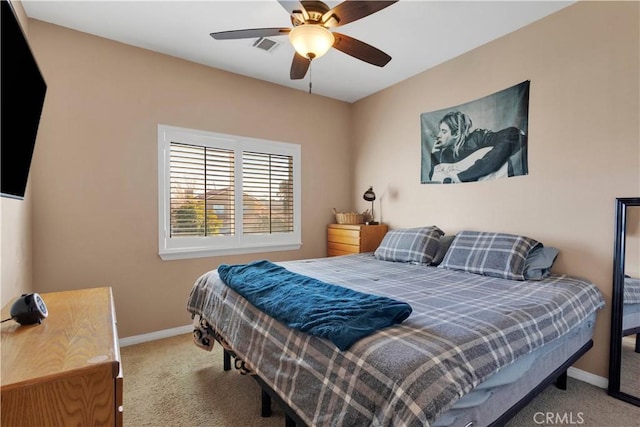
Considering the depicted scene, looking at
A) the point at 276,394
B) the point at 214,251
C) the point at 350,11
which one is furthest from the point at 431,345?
the point at 214,251

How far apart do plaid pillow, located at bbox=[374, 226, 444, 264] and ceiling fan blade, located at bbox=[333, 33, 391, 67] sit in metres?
1.60

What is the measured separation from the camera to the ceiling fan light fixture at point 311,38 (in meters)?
1.80

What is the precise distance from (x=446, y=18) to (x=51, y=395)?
3.14 metres

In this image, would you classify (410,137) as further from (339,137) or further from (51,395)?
(51,395)

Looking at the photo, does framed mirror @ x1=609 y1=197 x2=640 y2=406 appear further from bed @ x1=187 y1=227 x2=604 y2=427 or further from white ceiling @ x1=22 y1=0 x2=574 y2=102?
white ceiling @ x1=22 y1=0 x2=574 y2=102

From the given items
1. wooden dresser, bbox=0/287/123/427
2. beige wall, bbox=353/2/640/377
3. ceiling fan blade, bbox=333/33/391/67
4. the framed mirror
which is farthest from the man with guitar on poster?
wooden dresser, bbox=0/287/123/427

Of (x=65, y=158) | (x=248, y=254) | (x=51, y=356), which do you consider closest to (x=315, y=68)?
(x=248, y=254)

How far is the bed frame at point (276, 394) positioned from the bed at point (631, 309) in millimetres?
233

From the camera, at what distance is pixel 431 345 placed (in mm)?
1122

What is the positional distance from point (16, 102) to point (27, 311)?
0.84 metres

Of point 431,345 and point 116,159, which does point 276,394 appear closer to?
point 431,345

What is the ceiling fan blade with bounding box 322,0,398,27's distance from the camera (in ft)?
5.51

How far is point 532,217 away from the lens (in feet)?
8.31

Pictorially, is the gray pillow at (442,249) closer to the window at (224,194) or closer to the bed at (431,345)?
the bed at (431,345)
